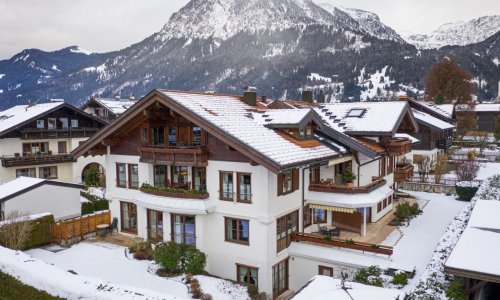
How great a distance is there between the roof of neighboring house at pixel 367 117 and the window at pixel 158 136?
11.0 m

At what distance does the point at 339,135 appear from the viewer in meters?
23.7

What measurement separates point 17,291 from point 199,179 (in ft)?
31.3

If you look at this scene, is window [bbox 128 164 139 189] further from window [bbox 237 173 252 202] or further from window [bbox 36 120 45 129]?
window [bbox 36 120 45 129]

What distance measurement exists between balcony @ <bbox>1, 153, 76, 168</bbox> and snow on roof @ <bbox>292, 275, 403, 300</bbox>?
32.9 metres

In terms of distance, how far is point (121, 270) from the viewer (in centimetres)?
1983

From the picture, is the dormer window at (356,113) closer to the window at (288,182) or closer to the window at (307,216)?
the window at (307,216)

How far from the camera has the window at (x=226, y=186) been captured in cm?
1992

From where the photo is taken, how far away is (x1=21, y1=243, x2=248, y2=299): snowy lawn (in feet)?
58.9

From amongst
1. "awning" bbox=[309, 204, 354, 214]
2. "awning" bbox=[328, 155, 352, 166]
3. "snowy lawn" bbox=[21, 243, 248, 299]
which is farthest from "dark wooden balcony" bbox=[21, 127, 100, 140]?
"awning" bbox=[328, 155, 352, 166]

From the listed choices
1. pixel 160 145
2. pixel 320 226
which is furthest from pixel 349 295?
pixel 160 145

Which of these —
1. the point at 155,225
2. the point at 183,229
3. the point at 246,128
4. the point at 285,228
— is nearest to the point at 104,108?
the point at 155,225

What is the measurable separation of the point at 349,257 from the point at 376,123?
10.3m

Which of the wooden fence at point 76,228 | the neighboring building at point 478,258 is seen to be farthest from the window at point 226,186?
the neighboring building at point 478,258

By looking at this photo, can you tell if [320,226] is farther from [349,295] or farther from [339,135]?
[349,295]
